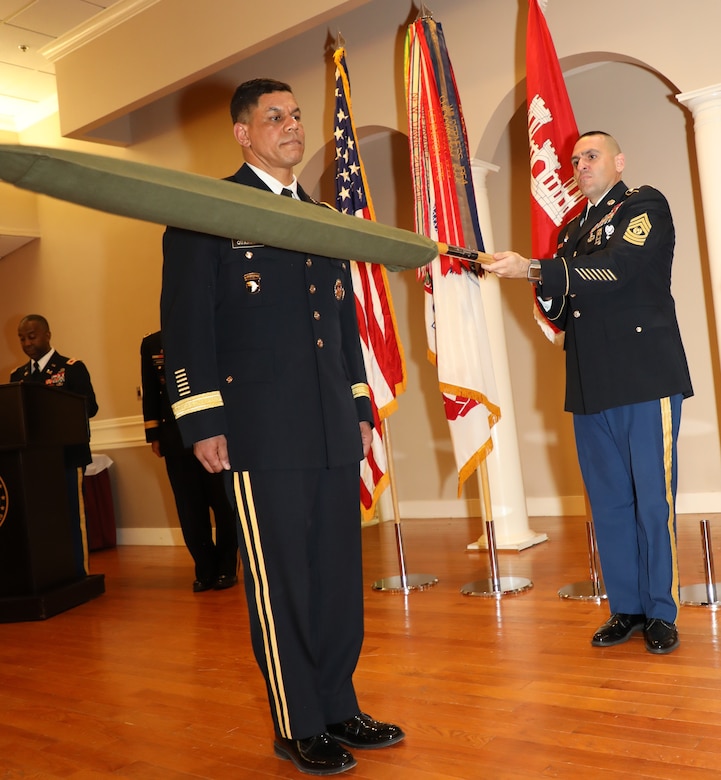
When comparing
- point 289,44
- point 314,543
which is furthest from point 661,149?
point 314,543

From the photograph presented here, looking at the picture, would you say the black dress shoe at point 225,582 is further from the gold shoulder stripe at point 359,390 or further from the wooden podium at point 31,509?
the gold shoulder stripe at point 359,390

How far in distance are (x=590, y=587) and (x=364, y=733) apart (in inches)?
69.7

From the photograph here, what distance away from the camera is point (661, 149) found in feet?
18.0

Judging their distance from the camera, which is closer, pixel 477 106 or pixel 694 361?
pixel 477 106

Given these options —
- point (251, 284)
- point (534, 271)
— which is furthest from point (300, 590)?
point (534, 271)

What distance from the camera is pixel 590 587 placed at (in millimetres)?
3551

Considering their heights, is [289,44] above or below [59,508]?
above

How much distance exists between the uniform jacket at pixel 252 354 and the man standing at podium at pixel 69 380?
313cm

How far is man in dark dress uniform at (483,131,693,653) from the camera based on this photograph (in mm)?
2596

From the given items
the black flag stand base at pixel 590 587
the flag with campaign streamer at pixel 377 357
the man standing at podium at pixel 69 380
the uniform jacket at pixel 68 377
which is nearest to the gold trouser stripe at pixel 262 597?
the black flag stand base at pixel 590 587

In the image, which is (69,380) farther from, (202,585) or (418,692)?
(418,692)

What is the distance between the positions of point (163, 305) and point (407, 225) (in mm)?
5059

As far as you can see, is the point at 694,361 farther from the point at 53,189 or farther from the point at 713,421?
the point at 53,189

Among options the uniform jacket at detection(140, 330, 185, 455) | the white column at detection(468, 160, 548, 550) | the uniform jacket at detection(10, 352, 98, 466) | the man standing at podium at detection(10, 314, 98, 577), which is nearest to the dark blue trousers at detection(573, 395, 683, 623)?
the white column at detection(468, 160, 548, 550)
